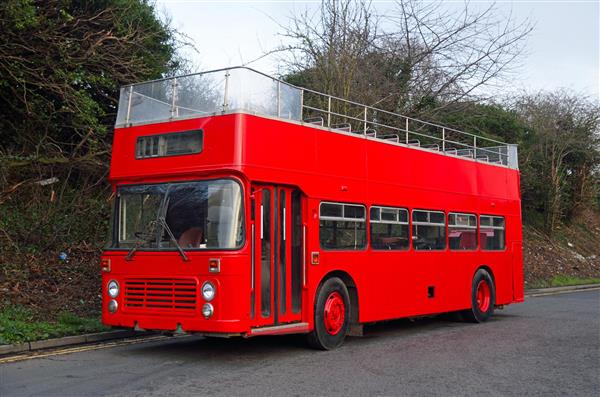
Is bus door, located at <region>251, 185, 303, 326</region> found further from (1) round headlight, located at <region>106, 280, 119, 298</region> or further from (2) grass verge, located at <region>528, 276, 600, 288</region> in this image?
(2) grass verge, located at <region>528, 276, 600, 288</region>

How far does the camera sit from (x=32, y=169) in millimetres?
15820

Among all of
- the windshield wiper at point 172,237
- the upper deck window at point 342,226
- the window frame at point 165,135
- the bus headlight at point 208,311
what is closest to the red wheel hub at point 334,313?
the upper deck window at point 342,226

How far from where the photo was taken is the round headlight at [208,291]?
28.2 ft

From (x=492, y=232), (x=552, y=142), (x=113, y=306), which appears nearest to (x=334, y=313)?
(x=113, y=306)

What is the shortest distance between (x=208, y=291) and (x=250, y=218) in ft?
3.64

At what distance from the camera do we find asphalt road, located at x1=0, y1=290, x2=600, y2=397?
289 inches

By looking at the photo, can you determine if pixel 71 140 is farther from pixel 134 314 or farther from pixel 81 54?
pixel 134 314

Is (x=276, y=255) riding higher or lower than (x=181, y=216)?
lower

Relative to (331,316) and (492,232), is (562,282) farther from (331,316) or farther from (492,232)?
(331,316)

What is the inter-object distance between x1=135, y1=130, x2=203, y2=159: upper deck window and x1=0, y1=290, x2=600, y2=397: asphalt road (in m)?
2.88

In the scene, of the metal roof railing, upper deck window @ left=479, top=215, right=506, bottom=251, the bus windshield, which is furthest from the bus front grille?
upper deck window @ left=479, top=215, right=506, bottom=251

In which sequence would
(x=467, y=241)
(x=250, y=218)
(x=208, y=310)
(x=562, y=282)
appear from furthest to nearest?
(x=562, y=282) → (x=467, y=241) → (x=250, y=218) → (x=208, y=310)

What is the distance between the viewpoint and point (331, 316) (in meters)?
10.1

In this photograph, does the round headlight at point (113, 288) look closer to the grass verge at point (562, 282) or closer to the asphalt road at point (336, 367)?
the asphalt road at point (336, 367)
